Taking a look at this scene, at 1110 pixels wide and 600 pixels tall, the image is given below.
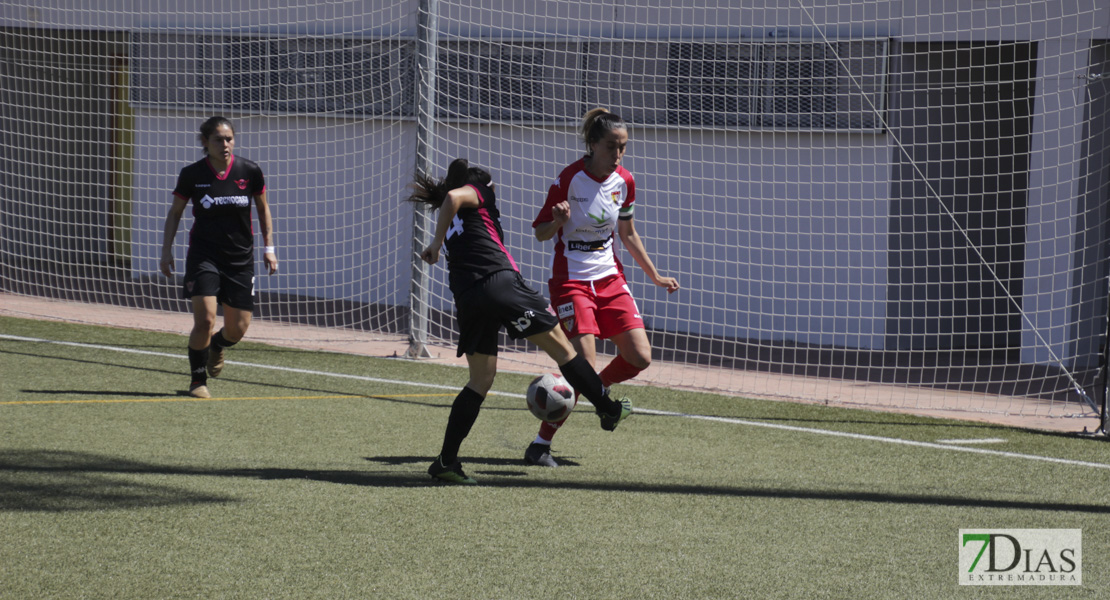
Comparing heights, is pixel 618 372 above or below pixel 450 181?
below

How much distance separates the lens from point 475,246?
18.4ft

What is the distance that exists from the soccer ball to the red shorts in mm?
483

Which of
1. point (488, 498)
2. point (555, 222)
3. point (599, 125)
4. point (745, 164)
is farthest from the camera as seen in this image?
point (745, 164)

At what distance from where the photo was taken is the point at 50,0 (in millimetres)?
14969

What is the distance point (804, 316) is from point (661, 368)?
1869 mm

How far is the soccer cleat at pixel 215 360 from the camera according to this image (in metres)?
8.16

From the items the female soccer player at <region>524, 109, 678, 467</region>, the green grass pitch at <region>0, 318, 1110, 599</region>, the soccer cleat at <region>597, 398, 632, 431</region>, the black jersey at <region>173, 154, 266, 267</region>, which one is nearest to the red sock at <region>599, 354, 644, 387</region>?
the female soccer player at <region>524, 109, 678, 467</region>

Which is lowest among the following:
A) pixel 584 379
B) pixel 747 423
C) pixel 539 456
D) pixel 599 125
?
pixel 747 423

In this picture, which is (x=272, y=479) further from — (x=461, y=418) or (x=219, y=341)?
(x=219, y=341)

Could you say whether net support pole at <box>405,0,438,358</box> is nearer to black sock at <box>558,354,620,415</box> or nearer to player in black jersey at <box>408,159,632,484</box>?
player in black jersey at <box>408,159,632,484</box>

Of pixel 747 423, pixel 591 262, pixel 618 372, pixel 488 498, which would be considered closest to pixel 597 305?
pixel 591 262

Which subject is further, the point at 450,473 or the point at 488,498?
the point at 450,473

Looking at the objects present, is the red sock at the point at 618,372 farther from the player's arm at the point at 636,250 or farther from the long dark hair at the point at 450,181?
the long dark hair at the point at 450,181

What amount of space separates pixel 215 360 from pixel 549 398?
341 cm
